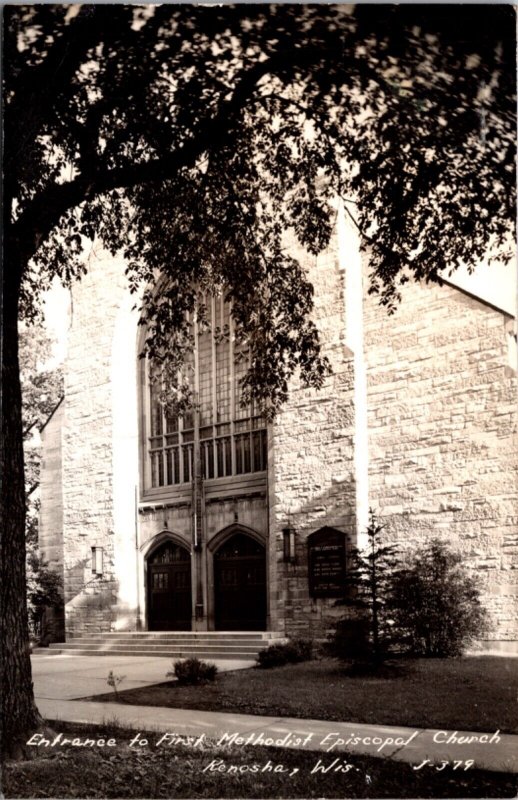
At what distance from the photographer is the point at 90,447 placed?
8414mm

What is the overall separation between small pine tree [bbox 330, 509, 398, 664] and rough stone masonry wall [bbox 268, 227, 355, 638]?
1272mm

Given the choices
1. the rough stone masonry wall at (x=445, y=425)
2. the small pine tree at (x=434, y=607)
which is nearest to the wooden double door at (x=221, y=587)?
the rough stone masonry wall at (x=445, y=425)

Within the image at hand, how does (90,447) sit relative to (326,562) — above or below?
above

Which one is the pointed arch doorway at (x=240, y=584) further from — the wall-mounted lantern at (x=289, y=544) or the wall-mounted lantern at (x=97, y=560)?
the wall-mounted lantern at (x=97, y=560)

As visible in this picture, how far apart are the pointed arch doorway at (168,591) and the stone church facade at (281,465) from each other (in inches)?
1.4

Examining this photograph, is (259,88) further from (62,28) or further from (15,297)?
(15,297)

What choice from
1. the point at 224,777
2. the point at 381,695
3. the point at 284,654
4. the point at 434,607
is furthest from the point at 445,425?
the point at 224,777

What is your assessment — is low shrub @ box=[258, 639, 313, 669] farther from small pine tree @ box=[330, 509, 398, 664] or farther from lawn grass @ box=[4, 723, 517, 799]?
lawn grass @ box=[4, 723, 517, 799]

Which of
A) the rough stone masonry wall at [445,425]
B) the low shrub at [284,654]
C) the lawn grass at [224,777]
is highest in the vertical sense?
the rough stone masonry wall at [445,425]

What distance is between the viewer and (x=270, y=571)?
10.9m

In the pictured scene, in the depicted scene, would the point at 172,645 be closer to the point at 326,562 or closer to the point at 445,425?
the point at 326,562

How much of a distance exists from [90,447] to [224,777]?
13.3ft

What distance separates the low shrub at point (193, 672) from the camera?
7.33 meters

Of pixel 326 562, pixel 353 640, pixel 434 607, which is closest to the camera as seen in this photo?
pixel 434 607
